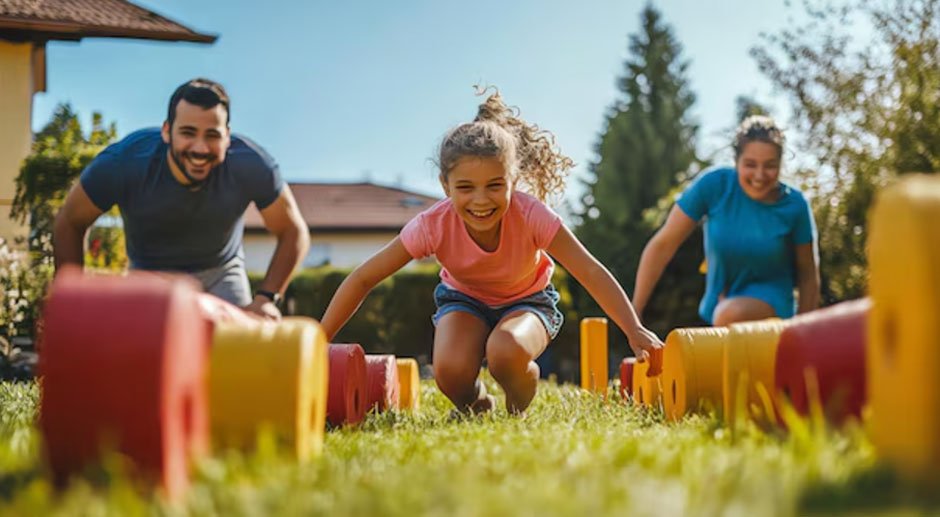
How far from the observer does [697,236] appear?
13.2 m

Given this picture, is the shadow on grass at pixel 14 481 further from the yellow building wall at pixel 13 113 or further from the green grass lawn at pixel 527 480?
the yellow building wall at pixel 13 113

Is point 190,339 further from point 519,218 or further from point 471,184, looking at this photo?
point 519,218

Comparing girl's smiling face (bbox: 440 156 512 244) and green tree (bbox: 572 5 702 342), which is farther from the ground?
green tree (bbox: 572 5 702 342)

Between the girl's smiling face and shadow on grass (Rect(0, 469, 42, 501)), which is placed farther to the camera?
the girl's smiling face

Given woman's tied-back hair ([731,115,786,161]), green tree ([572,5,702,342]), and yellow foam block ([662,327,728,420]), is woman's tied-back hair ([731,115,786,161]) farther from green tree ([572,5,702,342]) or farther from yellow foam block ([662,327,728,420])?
green tree ([572,5,702,342])

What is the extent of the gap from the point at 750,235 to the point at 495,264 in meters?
2.01

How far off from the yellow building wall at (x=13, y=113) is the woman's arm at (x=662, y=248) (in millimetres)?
7296

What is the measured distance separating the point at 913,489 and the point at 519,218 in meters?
2.96

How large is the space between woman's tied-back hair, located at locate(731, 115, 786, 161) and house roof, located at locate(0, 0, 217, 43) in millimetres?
8295

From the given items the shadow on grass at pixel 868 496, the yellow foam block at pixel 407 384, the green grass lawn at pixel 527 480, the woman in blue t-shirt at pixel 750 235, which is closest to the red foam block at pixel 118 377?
the green grass lawn at pixel 527 480

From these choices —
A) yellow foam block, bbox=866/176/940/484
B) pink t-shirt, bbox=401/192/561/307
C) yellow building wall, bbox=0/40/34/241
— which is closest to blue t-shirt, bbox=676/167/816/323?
pink t-shirt, bbox=401/192/561/307

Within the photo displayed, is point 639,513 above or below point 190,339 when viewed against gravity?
below

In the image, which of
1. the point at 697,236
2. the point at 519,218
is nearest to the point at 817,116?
the point at 697,236

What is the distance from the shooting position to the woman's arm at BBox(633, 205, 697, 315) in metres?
6.22
